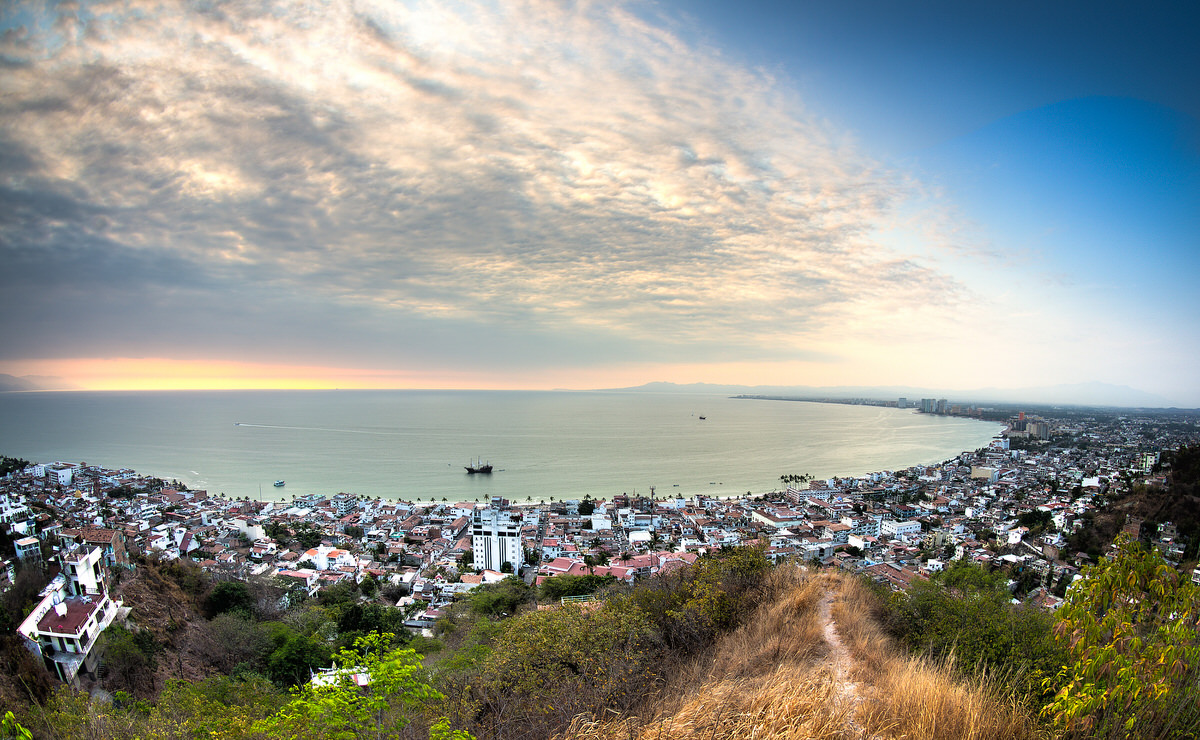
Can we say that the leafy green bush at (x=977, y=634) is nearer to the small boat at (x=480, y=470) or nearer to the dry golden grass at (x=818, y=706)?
the dry golden grass at (x=818, y=706)

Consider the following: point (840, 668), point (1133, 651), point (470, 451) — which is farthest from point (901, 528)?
point (470, 451)

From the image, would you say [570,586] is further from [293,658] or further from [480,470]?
[480,470]

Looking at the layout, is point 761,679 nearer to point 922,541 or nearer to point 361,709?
point 361,709

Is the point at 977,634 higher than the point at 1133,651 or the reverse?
the reverse

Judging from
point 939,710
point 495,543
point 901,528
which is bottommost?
point 901,528

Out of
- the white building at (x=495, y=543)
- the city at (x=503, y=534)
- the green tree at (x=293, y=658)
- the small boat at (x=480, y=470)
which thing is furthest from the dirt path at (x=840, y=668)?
the small boat at (x=480, y=470)

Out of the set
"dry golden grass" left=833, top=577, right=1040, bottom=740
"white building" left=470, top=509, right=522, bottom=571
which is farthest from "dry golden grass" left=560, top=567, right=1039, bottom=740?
"white building" left=470, top=509, right=522, bottom=571
